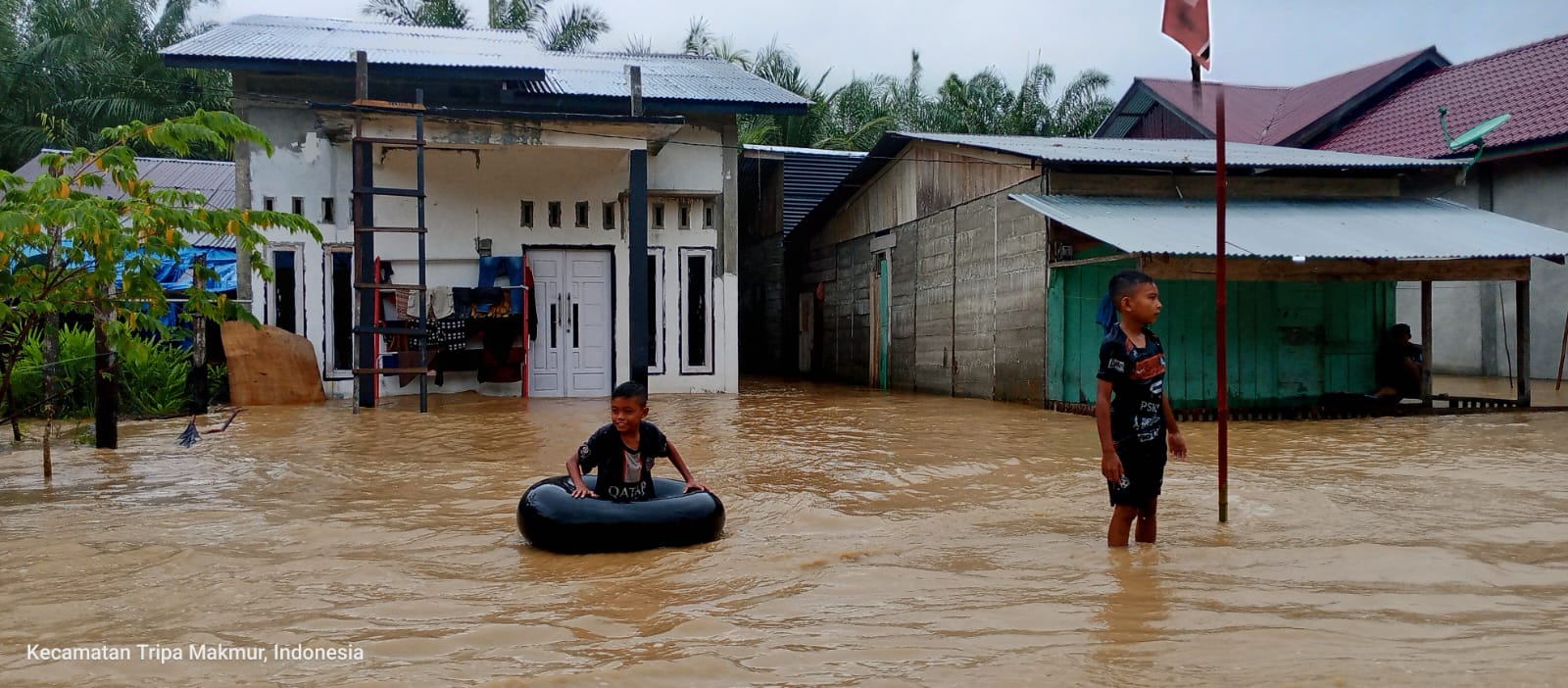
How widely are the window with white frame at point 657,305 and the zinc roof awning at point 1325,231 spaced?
18.5 ft

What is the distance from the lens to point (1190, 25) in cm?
622

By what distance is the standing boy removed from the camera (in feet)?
17.6

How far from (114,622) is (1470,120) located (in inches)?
839

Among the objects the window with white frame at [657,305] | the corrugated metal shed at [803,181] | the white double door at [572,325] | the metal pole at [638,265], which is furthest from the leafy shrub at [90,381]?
the corrugated metal shed at [803,181]

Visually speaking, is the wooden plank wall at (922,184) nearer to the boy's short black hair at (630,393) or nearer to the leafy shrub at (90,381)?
the boy's short black hair at (630,393)

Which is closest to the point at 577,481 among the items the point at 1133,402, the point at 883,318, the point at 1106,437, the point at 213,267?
the point at 1106,437

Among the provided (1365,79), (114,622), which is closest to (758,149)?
(1365,79)

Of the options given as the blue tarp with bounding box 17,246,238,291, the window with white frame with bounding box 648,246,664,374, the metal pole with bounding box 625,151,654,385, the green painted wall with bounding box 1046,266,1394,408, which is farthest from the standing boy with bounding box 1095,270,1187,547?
the blue tarp with bounding box 17,246,238,291

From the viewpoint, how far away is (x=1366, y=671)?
143 inches

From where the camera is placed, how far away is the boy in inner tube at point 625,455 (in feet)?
19.7

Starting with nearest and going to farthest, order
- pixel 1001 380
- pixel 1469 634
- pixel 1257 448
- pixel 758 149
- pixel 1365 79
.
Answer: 1. pixel 1469 634
2. pixel 1257 448
3. pixel 1001 380
4. pixel 758 149
5. pixel 1365 79

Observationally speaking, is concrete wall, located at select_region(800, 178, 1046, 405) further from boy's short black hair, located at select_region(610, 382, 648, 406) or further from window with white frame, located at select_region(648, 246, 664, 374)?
boy's short black hair, located at select_region(610, 382, 648, 406)

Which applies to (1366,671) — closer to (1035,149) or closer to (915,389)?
(1035,149)

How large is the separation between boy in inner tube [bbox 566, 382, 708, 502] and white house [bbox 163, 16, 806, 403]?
28.3ft
